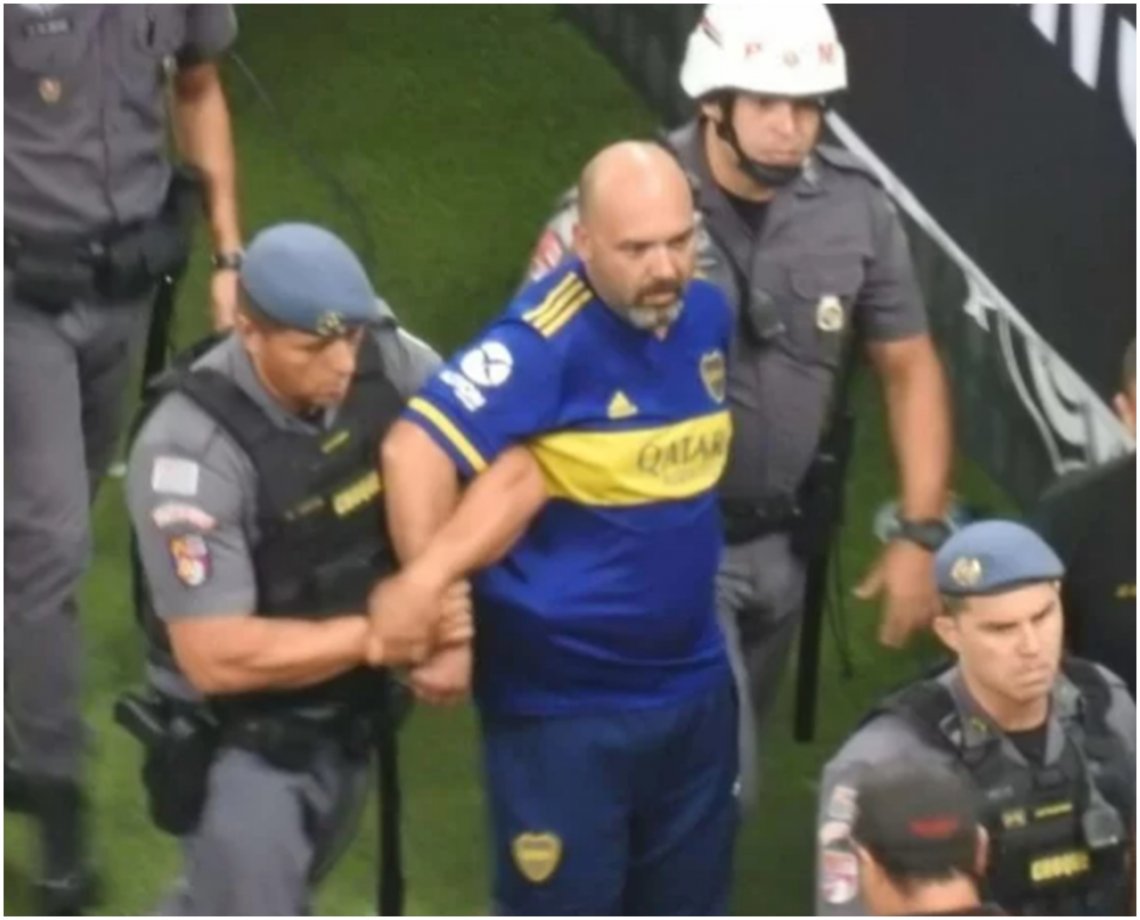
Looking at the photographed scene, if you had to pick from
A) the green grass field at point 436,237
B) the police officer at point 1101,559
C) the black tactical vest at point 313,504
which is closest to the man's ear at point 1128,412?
the police officer at point 1101,559

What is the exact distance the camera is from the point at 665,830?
391cm

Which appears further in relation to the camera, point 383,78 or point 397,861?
point 383,78

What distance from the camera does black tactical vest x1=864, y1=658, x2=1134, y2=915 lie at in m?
3.71

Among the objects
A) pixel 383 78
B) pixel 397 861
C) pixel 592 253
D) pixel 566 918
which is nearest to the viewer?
pixel 592 253

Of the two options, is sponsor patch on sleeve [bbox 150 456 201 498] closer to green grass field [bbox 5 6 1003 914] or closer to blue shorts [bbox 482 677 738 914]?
blue shorts [bbox 482 677 738 914]

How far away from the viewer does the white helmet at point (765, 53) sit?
12.8 feet

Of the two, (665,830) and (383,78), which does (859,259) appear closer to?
(665,830)

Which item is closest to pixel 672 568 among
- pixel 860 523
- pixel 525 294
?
pixel 525 294

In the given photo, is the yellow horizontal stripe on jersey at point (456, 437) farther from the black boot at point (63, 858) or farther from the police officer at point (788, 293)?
the black boot at point (63, 858)

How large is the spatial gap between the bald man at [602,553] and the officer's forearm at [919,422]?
388 mm

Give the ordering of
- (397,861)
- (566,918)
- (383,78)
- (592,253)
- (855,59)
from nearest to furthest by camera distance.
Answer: (592,253) < (566,918) < (397,861) < (855,59) < (383,78)

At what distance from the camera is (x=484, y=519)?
3.60m

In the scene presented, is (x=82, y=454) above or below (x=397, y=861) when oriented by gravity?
above

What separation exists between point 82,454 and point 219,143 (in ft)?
1.66
